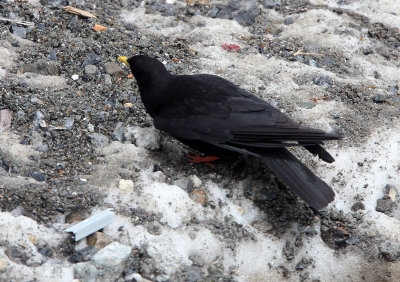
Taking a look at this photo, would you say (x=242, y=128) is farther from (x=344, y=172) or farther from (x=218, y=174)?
(x=344, y=172)

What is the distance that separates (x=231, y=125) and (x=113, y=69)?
1616mm

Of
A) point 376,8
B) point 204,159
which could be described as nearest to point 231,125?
point 204,159

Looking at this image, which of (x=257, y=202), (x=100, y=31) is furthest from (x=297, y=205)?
(x=100, y=31)

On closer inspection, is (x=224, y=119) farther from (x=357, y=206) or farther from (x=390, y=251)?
(x=390, y=251)

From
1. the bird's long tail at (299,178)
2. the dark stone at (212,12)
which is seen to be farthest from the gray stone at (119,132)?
the dark stone at (212,12)

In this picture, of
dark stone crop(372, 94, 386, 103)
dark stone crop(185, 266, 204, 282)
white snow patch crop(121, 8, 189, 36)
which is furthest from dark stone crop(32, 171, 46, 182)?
dark stone crop(372, 94, 386, 103)

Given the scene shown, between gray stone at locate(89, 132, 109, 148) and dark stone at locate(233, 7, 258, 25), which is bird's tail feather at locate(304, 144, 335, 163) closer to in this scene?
gray stone at locate(89, 132, 109, 148)

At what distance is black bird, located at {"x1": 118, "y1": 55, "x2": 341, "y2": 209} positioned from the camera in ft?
15.1

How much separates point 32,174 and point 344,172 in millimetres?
2600

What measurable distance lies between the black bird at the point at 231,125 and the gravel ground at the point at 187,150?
0.93 ft

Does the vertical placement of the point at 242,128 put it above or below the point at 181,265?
above

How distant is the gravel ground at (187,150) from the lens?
413 centimetres

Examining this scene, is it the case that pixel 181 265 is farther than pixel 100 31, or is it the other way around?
pixel 100 31

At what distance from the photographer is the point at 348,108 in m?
5.77
